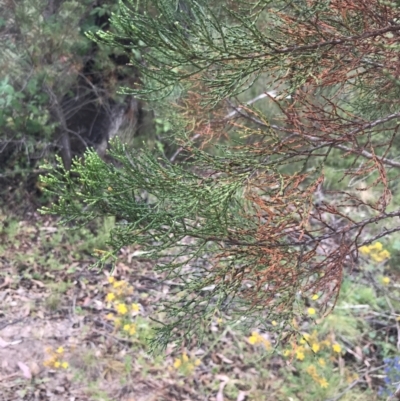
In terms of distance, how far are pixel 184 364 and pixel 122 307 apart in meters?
0.77

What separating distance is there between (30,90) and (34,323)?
2.44 m

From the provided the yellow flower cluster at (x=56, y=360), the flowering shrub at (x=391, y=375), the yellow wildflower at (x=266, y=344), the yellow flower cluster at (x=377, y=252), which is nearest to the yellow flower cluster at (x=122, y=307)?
the yellow flower cluster at (x=56, y=360)

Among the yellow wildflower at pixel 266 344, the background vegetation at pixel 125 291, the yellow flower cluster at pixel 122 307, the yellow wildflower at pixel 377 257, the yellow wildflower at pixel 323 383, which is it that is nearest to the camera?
the background vegetation at pixel 125 291

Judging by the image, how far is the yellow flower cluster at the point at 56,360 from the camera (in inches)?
142

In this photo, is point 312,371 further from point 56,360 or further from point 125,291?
point 56,360

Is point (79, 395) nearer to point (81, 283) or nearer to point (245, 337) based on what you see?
point (81, 283)

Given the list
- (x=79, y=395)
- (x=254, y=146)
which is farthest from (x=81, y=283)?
(x=254, y=146)

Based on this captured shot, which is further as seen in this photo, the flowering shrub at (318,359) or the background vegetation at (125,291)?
the flowering shrub at (318,359)

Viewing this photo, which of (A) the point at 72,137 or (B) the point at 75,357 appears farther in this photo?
(A) the point at 72,137

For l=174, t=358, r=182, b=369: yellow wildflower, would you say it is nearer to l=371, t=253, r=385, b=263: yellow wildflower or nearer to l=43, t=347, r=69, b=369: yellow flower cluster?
l=43, t=347, r=69, b=369: yellow flower cluster

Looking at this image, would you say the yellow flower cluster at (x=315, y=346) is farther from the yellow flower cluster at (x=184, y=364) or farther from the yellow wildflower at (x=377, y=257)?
the yellow wildflower at (x=377, y=257)

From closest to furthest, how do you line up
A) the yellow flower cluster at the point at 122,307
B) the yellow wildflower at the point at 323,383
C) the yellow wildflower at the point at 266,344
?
the yellow wildflower at the point at 323,383, the yellow flower cluster at the point at 122,307, the yellow wildflower at the point at 266,344

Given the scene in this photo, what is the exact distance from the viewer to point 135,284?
16.5ft

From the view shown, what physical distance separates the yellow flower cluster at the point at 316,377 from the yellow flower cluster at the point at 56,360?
2108mm
